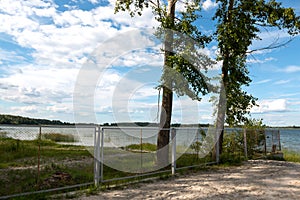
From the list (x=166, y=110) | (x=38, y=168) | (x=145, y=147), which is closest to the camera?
(x=38, y=168)

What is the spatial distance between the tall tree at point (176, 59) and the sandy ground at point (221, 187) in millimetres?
2367

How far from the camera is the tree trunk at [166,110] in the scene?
10.8 m

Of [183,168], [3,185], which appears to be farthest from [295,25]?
[3,185]

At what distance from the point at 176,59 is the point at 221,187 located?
15.3 feet

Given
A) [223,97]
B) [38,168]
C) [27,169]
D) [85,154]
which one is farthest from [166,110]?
[38,168]

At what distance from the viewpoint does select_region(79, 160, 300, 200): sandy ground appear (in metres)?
6.77

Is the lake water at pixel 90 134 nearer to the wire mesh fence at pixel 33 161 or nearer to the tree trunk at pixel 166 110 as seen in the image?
the wire mesh fence at pixel 33 161

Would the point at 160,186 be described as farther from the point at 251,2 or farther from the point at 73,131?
the point at 251,2

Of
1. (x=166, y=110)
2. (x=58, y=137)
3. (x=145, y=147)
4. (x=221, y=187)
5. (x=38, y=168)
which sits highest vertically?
(x=166, y=110)

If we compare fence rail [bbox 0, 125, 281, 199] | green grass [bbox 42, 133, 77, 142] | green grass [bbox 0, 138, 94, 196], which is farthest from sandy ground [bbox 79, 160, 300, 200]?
green grass [bbox 42, 133, 77, 142]

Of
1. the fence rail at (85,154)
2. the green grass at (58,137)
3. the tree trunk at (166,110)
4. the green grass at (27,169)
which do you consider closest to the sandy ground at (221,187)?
the fence rail at (85,154)

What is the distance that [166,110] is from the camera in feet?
36.8

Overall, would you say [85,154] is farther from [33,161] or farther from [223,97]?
[223,97]

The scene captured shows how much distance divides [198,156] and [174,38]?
484 cm
